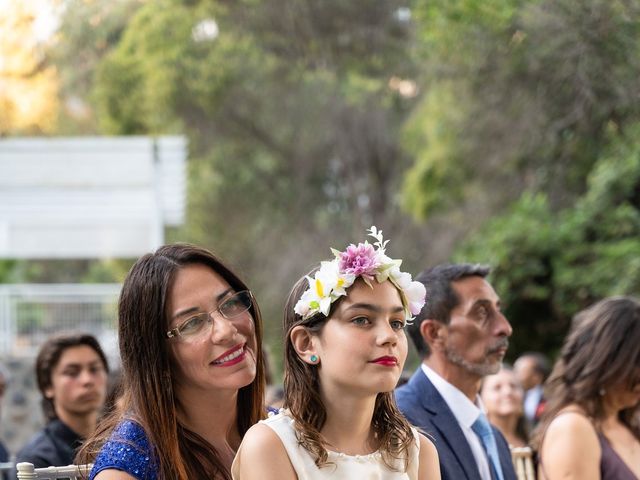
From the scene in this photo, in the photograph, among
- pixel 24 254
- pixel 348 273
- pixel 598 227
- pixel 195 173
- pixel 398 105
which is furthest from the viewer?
pixel 195 173

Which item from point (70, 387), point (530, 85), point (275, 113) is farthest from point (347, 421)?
point (275, 113)

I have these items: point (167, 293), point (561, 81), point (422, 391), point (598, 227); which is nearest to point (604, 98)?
point (561, 81)

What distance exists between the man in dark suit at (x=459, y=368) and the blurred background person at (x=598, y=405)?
0.27m

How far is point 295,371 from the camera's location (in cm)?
312

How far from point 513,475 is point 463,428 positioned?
A: 0.88 feet

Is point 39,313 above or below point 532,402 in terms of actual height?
above

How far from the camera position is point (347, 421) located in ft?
9.90

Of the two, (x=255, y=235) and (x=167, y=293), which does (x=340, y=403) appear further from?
(x=255, y=235)

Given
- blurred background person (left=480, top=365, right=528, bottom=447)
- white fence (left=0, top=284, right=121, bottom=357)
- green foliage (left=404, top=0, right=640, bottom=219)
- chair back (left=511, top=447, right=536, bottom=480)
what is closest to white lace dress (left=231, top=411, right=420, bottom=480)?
chair back (left=511, top=447, right=536, bottom=480)

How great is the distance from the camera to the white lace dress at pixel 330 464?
2920 millimetres

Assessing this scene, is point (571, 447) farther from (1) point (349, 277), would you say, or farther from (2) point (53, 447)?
(2) point (53, 447)

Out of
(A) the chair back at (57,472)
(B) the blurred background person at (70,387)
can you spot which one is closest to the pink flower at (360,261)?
(A) the chair back at (57,472)

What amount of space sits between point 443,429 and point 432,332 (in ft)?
1.57

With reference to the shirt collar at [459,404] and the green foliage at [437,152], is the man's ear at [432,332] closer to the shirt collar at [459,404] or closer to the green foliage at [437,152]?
the shirt collar at [459,404]
